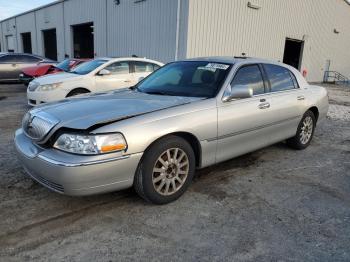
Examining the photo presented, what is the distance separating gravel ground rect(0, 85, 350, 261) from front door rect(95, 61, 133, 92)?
407cm

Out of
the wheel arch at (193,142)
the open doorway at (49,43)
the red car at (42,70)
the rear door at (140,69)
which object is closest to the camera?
the wheel arch at (193,142)

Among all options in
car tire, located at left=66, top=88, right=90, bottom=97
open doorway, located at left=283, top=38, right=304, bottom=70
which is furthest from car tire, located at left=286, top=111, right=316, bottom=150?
open doorway, located at left=283, top=38, right=304, bottom=70

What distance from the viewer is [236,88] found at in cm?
404

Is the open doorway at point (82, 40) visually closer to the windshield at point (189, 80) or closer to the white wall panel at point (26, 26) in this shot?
the white wall panel at point (26, 26)

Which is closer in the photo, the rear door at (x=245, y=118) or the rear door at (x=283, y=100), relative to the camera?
the rear door at (x=245, y=118)

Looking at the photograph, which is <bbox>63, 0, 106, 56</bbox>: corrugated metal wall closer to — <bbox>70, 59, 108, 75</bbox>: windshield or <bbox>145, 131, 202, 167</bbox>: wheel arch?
<bbox>70, 59, 108, 75</bbox>: windshield

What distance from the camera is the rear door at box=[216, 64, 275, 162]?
4014mm

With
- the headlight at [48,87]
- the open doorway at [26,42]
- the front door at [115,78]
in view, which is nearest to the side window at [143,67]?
the front door at [115,78]

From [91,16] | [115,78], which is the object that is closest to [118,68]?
[115,78]

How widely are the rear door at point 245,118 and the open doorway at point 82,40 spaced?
21.8m

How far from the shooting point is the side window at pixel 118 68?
29.0 ft

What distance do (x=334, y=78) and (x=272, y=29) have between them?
13.1 metres

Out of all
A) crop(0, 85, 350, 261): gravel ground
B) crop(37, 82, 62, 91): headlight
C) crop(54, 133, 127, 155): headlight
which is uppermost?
crop(54, 133, 127, 155): headlight

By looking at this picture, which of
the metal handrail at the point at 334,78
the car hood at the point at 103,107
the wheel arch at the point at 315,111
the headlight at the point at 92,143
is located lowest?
the metal handrail at the point at 334,78
